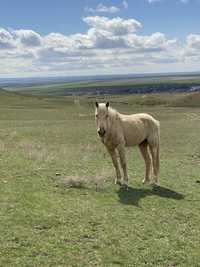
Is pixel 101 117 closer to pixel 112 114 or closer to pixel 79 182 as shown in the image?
pixel 112 114

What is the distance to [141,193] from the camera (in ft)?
38.4

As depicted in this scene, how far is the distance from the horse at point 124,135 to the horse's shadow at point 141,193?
463mm

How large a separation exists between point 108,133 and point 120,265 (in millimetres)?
5786

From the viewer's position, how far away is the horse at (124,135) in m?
11.3

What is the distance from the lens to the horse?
1134cm

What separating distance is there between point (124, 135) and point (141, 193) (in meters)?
Result: 2.08

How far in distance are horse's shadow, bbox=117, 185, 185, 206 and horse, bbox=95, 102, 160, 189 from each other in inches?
18.2

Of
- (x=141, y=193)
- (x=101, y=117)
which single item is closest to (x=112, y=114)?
(x=101, y=117)

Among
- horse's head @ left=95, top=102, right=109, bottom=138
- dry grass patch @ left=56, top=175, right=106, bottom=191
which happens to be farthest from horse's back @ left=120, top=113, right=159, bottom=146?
dry grass patch @ left=56, top=175, right=106, bottom=191

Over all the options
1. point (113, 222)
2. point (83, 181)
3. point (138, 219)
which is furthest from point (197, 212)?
point (83, 181)

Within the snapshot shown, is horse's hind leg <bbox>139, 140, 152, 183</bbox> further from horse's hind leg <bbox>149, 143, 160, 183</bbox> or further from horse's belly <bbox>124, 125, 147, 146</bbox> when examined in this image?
horse's belly <bbox>124, 125, 147, 146</bbox>

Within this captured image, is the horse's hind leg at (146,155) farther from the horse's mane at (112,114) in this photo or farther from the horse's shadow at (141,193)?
the horse's mane at (112,114)

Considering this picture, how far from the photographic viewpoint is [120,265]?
663cm

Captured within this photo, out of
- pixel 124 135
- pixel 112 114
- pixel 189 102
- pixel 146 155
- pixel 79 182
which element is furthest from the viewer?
pixel 189 102
